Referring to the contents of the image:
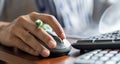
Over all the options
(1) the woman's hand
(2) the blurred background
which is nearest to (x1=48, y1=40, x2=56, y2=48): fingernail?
(1) the woman's hand

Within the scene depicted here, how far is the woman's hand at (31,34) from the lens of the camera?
57 cm

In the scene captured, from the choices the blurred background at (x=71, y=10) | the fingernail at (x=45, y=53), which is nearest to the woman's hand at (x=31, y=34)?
the fingernail at (x=45, y=53)

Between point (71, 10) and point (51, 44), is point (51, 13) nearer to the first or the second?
point (71, 10)

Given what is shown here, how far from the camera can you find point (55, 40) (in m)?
0.59

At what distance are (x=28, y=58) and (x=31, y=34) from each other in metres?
0.06

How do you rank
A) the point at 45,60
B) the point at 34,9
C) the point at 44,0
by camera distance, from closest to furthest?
1. the point at 45,60
2. the point at 44,0
3. the point at 34,9

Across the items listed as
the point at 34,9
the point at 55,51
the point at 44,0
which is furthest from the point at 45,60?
the point at 34,9

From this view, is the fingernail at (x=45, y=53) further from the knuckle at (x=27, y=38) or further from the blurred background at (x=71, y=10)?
the blurred background at (x=71, y=10)

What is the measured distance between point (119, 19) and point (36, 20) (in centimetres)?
49

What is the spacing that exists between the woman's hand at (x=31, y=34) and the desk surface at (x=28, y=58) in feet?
0.04

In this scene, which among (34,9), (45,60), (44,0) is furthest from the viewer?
(34,9)

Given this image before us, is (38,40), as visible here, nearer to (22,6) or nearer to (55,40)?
(55,40)

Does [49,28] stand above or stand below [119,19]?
above

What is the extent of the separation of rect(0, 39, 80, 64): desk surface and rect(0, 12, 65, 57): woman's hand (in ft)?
0.04
